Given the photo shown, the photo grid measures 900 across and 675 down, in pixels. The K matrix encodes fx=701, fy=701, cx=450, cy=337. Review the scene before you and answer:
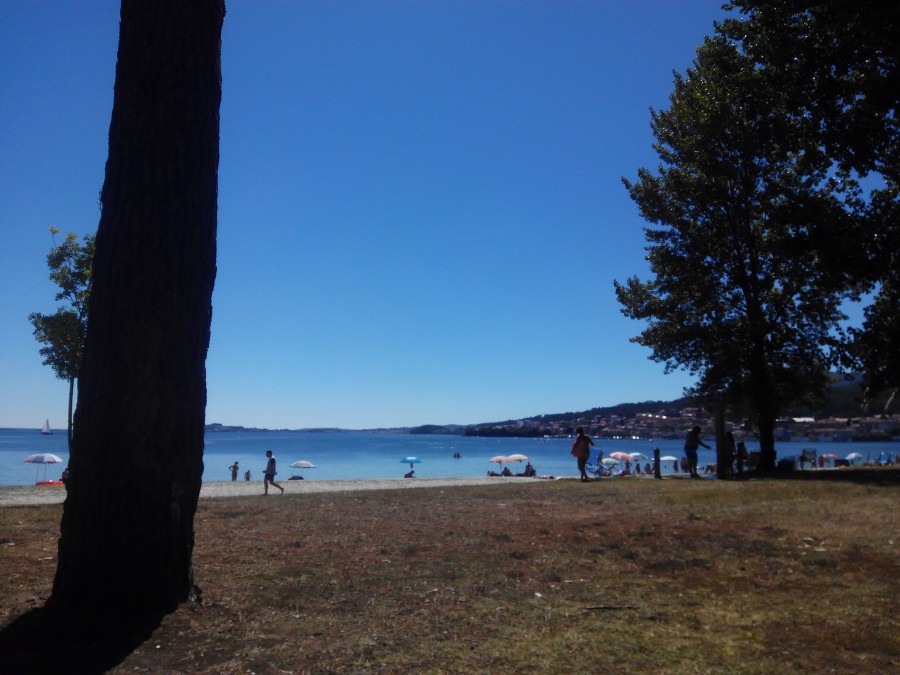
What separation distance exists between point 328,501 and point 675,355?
56.9ft

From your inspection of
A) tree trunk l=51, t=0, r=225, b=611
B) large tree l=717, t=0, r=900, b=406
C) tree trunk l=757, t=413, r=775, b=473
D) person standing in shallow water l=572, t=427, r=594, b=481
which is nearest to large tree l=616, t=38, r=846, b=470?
tree trunk l=757, t=413, r=775, b=473

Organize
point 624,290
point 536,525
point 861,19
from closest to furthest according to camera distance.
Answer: point 861,19 < point 536,525 < point 624,290

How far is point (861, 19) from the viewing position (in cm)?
774

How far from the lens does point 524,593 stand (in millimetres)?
5754

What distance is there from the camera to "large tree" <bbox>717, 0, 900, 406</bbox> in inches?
349

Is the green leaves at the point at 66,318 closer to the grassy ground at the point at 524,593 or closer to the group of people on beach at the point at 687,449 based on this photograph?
the grassy ground at the point at 524,593

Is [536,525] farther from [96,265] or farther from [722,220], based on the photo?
[722,220]

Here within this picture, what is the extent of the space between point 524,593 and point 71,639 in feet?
10.8

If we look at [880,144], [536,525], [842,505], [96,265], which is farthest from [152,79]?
[842,505]

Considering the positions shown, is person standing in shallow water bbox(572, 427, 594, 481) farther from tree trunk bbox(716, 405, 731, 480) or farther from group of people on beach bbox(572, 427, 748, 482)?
tree trunk bbox(716, 405, 731, 480)

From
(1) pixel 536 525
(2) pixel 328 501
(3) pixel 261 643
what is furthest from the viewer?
(2) pixel 328 501

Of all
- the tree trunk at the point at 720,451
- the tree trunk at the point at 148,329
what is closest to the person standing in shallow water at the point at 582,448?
the tree trunk at the point at 720,451

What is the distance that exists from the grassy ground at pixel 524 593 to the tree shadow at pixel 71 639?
0.47 feet

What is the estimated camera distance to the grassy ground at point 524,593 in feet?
14.1
